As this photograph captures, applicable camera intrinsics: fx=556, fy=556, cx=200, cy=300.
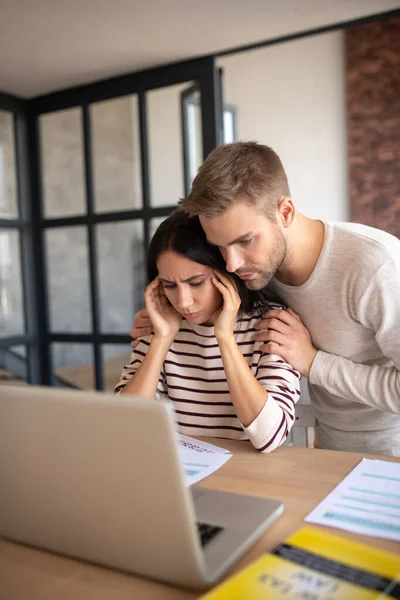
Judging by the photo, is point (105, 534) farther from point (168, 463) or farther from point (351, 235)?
point (351, 235)

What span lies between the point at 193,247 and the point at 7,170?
191 centimetres

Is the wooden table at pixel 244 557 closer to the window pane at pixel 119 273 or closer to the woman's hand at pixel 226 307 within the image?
the woman's hand at pixel 226 307

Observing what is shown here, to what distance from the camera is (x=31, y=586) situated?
686mm

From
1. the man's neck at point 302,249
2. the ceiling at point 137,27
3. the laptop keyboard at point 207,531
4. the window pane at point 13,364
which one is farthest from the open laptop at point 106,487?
the window pane at point 13,364

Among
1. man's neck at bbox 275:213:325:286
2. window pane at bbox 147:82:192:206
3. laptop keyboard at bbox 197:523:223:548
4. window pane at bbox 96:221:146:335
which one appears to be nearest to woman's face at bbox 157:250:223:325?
man's neck at bbox 275:213:325:286

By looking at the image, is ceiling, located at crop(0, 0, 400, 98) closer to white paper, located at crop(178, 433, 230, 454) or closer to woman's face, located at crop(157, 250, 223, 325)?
woman's face, located at crop(157, 250, 223, 325)

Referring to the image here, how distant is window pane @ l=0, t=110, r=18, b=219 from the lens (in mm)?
2879

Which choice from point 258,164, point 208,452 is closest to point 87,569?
point 208,452

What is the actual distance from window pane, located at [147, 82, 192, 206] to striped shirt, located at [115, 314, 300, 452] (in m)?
1.13

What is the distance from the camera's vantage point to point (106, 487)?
0.64 metres

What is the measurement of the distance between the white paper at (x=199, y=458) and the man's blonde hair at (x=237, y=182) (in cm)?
52

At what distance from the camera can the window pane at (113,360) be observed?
2754 mm

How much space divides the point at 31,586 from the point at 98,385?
86.5 inches

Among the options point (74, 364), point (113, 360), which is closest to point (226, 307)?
point (113, 360)
